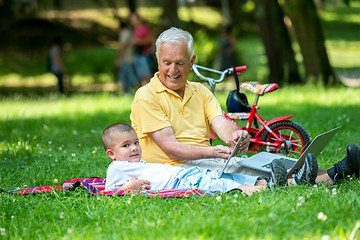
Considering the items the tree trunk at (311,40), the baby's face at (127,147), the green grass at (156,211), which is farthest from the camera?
the tree trunk at (311,40)

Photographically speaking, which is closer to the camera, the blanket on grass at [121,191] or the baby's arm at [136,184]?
the blanket on grass at [121,191]

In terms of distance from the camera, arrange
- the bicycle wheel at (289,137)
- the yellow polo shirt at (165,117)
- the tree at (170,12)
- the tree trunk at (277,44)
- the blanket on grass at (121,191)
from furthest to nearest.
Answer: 1. the tree at (170,12)
2. the tree trunk at (277,44)
3. the bicycle wheel at (289,137)
4. the yellow polo shirt at (165,117)
5. the blanket on grass at (121,191)

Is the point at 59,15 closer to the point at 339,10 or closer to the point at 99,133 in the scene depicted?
the point at 339,10

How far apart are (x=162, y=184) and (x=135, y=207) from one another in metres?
0.49

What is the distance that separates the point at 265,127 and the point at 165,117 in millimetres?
1820

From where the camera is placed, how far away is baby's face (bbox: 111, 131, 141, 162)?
4.13 m

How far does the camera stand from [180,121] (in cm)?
436

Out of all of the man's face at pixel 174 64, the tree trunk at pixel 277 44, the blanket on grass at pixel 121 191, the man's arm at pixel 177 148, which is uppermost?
the man's face at pixel 174 64

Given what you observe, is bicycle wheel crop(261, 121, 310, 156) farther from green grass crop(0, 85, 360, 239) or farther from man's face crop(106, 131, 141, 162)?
man's face crop(106, 131, 141, 162)

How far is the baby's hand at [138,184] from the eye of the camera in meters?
4.03

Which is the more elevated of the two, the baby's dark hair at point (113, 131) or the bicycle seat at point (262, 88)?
the baby's dark hair at point (113, 131)

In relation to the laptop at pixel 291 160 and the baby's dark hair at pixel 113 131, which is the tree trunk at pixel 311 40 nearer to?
the laptop at pixel 291 160

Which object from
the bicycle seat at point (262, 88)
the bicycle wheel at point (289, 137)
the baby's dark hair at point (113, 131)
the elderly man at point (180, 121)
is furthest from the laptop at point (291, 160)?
the bicycle seat at point (262, 88)

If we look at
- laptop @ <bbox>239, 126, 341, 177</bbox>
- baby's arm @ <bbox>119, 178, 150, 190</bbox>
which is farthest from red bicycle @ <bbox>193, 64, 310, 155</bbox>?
baby's arm @ <bbox>119, 178, 150, 190</bbox>
